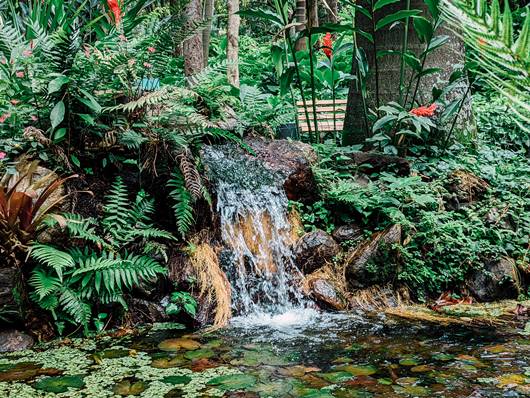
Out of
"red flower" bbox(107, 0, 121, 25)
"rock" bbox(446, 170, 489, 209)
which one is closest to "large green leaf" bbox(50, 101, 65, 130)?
"red flower" bbox(107, 0, 121, 25)

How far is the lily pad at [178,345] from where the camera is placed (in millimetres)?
3219

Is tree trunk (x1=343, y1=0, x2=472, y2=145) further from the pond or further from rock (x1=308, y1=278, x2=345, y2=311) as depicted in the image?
the pond

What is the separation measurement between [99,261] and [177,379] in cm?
123

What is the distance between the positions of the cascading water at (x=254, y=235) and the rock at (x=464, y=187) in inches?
64.8

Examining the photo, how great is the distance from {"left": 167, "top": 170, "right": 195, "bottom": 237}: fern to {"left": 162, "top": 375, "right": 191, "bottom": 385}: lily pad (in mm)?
1407

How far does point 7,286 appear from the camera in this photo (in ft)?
11.0

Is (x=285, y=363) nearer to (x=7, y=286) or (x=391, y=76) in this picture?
(x=7, y=286)

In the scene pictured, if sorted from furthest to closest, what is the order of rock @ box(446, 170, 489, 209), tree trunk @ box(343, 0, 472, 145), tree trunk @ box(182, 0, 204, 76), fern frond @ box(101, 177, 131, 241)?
tree trunk @ box(182, 0, 204, 76) → tree trunk @ box(343, 0, 472, 145) → rock @ box(446, 170, 489, 209) → fern frond @ box(101, 177, 131, 241)

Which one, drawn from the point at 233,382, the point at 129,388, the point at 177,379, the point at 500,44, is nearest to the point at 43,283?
the point at 129,388

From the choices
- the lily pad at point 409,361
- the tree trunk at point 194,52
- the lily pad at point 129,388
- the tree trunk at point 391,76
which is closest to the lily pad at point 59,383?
the lily pad at point 129,388

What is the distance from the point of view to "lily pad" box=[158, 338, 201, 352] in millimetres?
3219

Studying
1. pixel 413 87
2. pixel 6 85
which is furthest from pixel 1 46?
pixel 413 87

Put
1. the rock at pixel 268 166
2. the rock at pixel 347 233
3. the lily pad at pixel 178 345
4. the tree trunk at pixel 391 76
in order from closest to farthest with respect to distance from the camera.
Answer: the lily pad at pixel 178 345 < the rock at pixel 347 233 < the rock at pixel 268 166 < the tree trunk at pixel 391 76

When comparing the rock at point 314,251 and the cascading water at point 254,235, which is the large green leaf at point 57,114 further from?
the rock at point 314,251
